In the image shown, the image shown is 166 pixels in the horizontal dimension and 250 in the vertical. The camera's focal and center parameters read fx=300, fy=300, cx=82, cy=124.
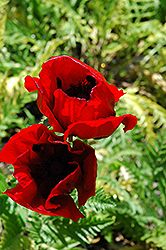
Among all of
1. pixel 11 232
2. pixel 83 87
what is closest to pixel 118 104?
pixel 11 232

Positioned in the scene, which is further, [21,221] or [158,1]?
[158,1]

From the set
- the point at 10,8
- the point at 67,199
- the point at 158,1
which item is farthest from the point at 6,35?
the point at 67,199

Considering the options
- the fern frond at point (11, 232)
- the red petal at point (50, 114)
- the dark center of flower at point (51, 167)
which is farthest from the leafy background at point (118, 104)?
the red petal at point (50, 114)

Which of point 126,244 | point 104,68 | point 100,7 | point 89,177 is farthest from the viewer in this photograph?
point 104,68

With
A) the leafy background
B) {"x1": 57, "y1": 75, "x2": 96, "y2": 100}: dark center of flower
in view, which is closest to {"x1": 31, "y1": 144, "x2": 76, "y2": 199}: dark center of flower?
{"x1": 57, "y1": 75, "x2": 96, "y2": 100}: dark center of flower

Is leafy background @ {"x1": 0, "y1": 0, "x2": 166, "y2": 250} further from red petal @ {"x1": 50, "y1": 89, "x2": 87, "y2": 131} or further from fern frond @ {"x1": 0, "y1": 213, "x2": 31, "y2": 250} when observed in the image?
red petal @ {"x1": 50, "y1": 89, "x2": 87, "y2": 131}

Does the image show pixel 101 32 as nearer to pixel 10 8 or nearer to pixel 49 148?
pixel 10 8

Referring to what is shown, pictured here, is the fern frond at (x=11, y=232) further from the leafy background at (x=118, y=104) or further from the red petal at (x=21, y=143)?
the red petal at (x=21, y=143)

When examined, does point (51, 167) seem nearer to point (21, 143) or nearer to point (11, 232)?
point (21, 143)
